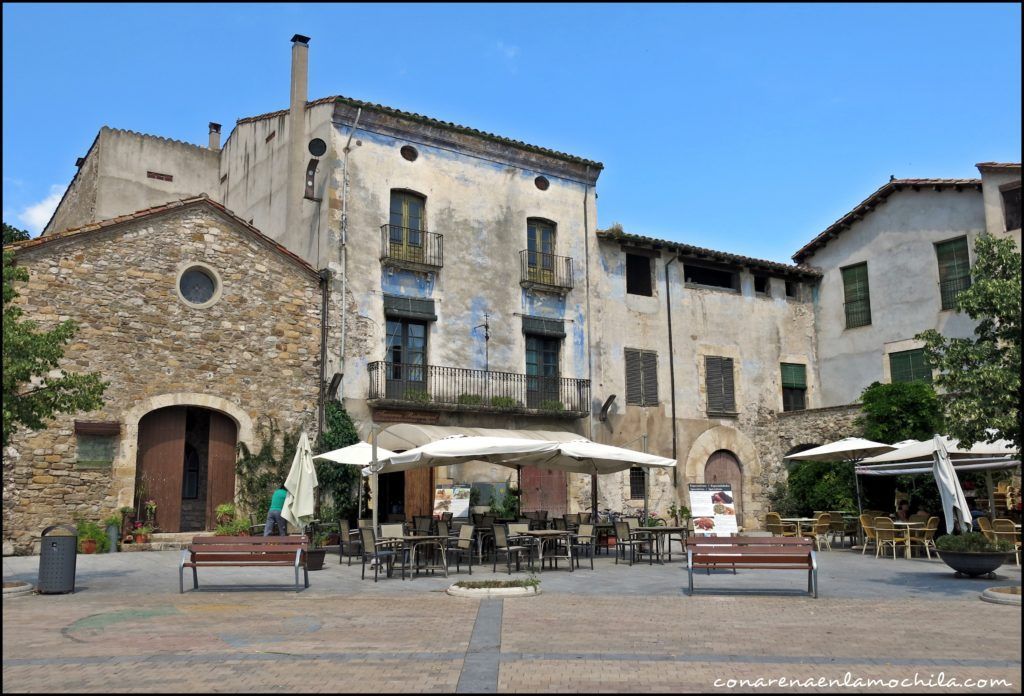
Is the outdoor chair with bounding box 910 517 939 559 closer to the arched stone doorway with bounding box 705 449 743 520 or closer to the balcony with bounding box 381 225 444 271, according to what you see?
the arched stone doorway with bounding box 705 449 743 520

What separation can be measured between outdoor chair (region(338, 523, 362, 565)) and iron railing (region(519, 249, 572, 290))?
8929 millimetres

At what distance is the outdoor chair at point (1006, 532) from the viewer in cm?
1341

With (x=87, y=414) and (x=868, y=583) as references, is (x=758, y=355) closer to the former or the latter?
(x=868, y=583)

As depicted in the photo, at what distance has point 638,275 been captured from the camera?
24094 mm

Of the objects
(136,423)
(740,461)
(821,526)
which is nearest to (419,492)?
(136,423)

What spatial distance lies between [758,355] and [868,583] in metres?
14.4

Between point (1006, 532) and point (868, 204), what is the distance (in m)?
13.6

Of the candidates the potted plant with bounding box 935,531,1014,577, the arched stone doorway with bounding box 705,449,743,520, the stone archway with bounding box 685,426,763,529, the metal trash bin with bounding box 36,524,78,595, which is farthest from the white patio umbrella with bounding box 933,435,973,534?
the metal trash bin with bounding box 36,524,78,595

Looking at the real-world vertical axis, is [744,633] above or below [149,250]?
below

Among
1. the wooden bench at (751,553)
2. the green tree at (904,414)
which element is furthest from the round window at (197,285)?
the green tree at (904,414)

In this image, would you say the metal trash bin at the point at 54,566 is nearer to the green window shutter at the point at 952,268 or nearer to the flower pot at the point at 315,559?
the flower pot at the point at 315,559

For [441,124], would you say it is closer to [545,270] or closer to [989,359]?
[545,270]

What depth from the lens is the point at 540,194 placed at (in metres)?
22.9

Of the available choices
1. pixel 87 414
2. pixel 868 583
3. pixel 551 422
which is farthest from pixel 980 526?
pixel 87 414
